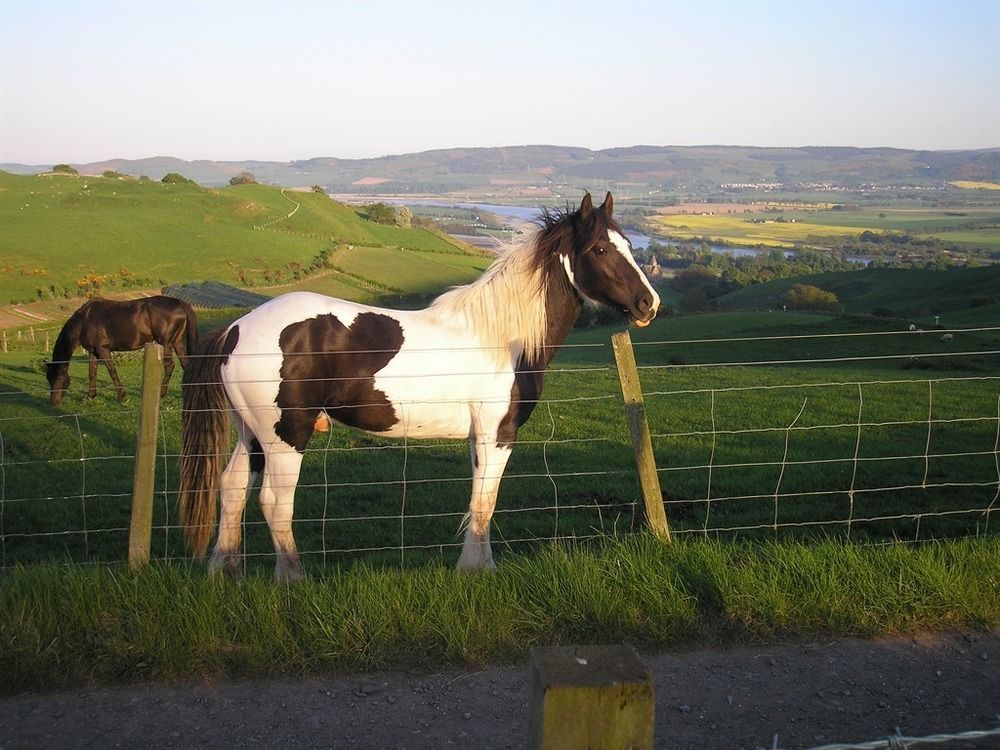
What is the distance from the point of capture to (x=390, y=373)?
562 cm

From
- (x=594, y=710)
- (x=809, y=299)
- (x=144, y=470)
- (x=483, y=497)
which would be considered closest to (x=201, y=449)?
(x=144, y=470)

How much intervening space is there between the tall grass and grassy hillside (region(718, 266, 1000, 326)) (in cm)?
2564

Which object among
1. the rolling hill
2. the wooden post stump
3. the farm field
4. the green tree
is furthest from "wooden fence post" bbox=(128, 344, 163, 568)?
the farm field

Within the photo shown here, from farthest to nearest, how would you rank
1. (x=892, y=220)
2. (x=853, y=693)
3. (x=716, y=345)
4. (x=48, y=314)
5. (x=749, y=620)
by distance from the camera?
(x=892, y=220) < (x=48, y=314) < (x=716, y=345) < (x=749, y=620) < (x=853, y=693)

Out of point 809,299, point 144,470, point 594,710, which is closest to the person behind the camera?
point 594,710

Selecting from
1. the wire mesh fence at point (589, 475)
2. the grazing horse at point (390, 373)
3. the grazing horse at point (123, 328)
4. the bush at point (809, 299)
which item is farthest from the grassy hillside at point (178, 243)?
the grazing horse at point (390, 373)

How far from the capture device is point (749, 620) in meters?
4.90

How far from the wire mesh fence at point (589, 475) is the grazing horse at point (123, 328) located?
0.81 meters

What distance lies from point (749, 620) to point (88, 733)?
11.6ft

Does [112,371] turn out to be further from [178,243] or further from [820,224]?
[820,224]

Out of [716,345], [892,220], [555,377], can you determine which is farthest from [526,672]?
[892,220]

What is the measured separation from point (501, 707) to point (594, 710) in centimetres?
218

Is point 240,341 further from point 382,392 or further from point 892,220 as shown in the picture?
point 892,220

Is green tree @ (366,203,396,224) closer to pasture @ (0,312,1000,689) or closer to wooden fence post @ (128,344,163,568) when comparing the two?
pasture @ (0,312,1000,689)
